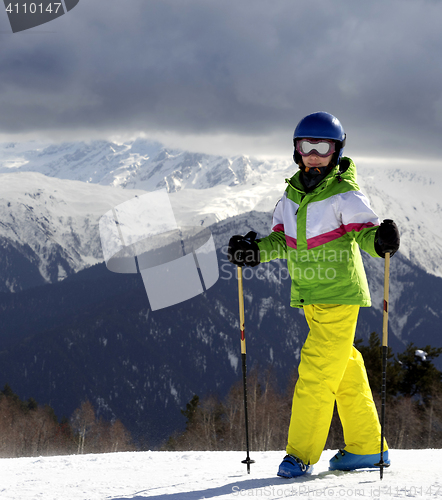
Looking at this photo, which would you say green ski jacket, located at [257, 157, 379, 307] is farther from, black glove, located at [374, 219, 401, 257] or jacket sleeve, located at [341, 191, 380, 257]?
black glove, located at [374, 219, 401, 257]

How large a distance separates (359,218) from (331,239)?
259 millimetres

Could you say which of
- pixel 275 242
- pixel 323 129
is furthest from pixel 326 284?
pixel 323 129

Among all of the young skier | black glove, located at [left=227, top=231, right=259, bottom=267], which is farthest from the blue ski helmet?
black glove, located at [left=227, top=231, right=259, bottom=267]

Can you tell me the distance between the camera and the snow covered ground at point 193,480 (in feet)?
10.5

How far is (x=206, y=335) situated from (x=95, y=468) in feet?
518

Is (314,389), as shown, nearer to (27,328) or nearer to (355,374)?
(355,374)

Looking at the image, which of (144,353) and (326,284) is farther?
(144,353)

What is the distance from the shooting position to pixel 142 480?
12.3 feet

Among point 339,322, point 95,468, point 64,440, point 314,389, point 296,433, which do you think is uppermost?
point 339,322

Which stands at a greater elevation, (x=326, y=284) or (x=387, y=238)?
(x=387, y=238)

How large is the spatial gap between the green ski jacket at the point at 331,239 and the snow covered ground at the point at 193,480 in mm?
1239

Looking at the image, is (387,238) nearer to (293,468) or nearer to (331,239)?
(331,239)

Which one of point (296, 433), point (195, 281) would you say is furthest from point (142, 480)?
point (195, 281)

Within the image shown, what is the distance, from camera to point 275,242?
172 inches
